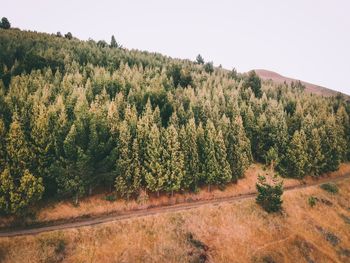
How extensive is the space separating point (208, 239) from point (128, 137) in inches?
883

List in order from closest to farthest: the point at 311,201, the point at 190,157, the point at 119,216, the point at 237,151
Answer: the point at 119,216
the point at 190,157
the point at 311,201
the point at 237,151

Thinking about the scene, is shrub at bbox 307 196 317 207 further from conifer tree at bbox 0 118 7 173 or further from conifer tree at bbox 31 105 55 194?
conifer tree at bbox 0 118 7 173

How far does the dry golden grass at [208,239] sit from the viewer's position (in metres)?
43.5

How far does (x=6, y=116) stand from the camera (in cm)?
5516

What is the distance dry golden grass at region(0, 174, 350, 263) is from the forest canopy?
7.71 meters

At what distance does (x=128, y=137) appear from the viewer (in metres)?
57.9

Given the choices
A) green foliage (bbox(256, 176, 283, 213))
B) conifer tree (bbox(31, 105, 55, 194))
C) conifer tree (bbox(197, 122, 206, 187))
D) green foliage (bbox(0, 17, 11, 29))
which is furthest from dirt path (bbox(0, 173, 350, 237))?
green foliage (bbox(0, 17, 11, 29))

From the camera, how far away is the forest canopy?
52.1m

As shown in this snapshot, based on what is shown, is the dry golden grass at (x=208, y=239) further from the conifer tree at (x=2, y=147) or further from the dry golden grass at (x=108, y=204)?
the conifer tree at (x=2, y=147)

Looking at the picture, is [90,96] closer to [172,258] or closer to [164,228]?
[164,228]

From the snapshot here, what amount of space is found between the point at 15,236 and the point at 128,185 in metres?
19.9

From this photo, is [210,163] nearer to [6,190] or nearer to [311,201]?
[311,201]

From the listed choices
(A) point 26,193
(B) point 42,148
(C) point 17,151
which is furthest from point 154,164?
(C) point 17,151

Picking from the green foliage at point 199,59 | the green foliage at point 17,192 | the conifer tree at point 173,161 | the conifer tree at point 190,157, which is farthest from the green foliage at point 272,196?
the green foliage at point 199,59
